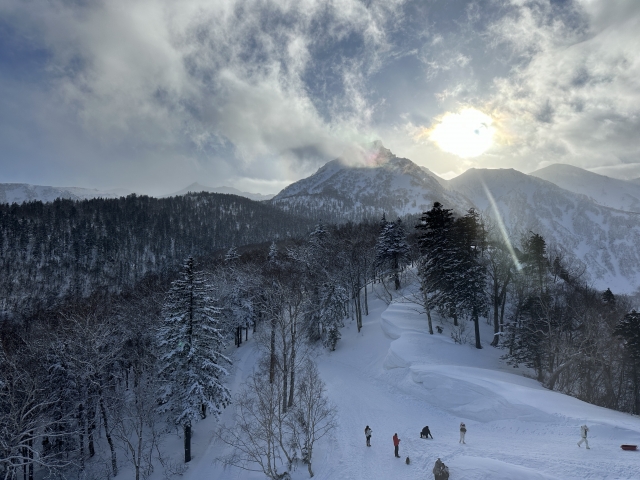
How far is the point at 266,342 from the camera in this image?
29859 millimetres

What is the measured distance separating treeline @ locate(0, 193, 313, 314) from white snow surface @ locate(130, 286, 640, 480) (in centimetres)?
8888

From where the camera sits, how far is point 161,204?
193 m

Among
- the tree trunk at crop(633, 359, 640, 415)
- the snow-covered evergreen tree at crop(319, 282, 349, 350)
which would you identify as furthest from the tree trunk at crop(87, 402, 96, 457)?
the tree trunk at crop(633, 359, 640, 415)

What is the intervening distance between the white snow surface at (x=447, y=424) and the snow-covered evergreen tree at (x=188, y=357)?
445cm

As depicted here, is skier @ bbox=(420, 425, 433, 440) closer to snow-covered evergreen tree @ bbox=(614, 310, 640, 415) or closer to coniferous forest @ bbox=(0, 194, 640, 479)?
coniferous forest @ bbox=(0, 194, 640, 479)

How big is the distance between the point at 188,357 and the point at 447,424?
18310mm

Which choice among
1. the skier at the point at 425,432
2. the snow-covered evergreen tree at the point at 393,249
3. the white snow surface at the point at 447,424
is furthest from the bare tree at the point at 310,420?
the snow-covered evergreen tree at the point at 393,249

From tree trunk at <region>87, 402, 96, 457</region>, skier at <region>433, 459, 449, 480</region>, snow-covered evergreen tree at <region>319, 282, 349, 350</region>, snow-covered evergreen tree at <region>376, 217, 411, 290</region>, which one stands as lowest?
tree trunk at <region>87, 402, 96, 457</region>

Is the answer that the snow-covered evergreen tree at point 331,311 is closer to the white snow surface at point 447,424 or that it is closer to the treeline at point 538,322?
the white snow surface at point 447,424

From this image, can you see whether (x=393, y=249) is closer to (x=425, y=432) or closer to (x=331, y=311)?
(x=331, y=311)

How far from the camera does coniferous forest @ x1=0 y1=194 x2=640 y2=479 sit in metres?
20.2

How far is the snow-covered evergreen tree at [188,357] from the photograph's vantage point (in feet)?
71.1

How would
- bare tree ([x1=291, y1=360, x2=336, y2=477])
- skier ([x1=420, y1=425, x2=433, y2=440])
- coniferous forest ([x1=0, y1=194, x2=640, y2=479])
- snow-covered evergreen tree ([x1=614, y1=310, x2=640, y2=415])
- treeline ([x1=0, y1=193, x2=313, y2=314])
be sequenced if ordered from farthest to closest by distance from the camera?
treeline ([x1=0, y1=193, x2=313, y2=314]) < snow-covered evergreen tree ([x1=614, y1=310, x2=640, y2=415]) < coniferous forest ([x1=0, y1=194, x2=640, y2=479]) < skier ([x1=420, y1=425, x2=433, y2=440]) < bare tree ([x1=291, y1=360, x2=336, y2=477])

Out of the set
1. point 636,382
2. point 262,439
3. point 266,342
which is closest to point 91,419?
point 266,342
